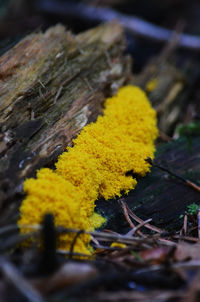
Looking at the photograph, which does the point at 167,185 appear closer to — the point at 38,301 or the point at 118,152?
the point at 118,152

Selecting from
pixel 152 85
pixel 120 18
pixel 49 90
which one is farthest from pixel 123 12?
pixel 49 90

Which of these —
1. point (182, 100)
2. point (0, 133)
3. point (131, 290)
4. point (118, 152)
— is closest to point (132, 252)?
point (131, 290)

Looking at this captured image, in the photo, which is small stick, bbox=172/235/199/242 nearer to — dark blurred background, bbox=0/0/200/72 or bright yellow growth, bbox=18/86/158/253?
bright yellow growth, bbox=18/86/158/253

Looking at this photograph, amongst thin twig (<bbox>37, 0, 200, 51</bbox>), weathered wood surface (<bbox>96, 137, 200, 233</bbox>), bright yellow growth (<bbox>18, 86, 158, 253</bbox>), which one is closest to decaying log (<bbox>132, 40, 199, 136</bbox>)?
bright yellow growth (<bbox>18, 86, 158, 253</bbox>)

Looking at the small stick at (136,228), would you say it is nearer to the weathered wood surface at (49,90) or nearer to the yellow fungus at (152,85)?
the weathered wood surface at (49,90)

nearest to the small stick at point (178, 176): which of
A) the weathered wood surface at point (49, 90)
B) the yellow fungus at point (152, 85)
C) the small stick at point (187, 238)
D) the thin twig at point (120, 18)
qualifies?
the small stick at point (187, 238)

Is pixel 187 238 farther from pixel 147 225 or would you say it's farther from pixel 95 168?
pixel 95 168
